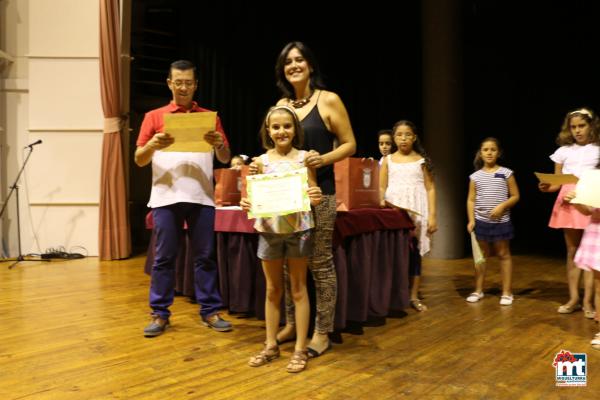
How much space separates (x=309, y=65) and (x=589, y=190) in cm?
159

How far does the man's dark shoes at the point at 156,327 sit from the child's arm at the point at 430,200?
1.93 m

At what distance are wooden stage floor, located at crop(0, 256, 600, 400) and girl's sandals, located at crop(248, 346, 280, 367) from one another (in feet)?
0.14

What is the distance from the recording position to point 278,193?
2230 mm

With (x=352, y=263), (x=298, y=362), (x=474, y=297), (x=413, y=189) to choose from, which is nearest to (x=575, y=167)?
(x=413, y=189)

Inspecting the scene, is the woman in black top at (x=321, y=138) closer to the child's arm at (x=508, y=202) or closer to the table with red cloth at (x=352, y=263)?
the table with red cloth at (x=352, y=263)

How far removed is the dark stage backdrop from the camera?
729 cm

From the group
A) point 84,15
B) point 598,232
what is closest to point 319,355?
point 598,232

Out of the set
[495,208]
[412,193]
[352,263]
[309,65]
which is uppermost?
[309,65]

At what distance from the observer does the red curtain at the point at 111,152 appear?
6.03 m

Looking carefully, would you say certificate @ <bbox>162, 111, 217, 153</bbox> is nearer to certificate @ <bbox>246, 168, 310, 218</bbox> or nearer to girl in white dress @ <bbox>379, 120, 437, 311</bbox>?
certificate @ <bbox>246, 168, 310, 218</bbox>

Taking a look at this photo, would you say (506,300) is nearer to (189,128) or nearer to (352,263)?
(352,263)

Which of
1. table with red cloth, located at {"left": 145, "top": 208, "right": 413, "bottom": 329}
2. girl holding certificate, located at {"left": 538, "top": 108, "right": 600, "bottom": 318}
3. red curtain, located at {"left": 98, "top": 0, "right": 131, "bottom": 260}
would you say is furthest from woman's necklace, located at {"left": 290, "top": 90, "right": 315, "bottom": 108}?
red curtain, located at {"left": 98, "top": 0, "right": 131, "bottom": 260}

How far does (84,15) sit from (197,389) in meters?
5.65

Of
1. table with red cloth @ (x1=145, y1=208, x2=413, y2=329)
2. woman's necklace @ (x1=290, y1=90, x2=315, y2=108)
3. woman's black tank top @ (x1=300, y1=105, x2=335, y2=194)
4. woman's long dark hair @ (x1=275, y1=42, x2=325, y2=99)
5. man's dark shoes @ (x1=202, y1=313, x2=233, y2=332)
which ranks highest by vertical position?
woman's long dark hair @ (x1=275, y1=42, x2=325, y2=99)
